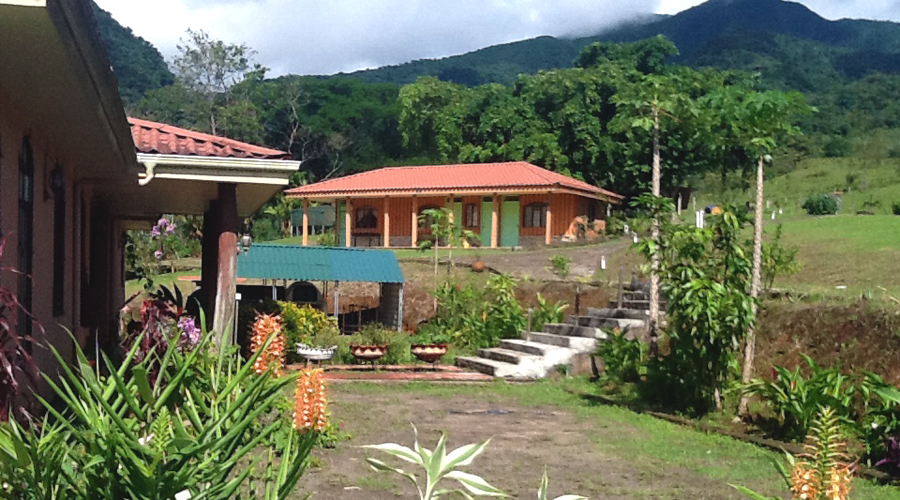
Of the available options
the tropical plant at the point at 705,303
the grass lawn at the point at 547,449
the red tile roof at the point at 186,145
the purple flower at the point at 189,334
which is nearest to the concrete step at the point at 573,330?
the grass lawn at the point at 547,449

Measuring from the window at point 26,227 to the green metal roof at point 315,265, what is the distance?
12.2m

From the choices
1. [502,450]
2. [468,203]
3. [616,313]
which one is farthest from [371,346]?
[468,203]

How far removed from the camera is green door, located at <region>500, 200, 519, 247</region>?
34.8 metres

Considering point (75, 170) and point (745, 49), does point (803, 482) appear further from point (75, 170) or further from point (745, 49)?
point (745, 49)

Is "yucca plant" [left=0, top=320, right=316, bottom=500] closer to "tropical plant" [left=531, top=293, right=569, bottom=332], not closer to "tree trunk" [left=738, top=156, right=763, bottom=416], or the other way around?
"tree trunk" [left=738, top=156, right=763, bottom=416]

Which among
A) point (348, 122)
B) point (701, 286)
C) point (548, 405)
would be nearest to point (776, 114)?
point (701, 286)

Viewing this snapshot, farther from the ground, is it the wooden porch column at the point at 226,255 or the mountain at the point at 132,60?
the mountain at the point at 132,60

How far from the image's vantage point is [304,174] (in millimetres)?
50594

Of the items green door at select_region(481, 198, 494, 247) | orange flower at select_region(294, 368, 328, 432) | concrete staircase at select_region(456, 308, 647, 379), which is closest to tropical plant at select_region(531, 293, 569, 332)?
concrete staircase at select_region(456, 308, 647, 379)

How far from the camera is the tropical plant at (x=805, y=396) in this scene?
829cm

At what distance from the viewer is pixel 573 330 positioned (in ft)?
52.9

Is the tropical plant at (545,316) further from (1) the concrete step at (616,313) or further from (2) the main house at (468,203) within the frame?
(2) the main house at (468,203)

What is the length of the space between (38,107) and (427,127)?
4436 centimetres

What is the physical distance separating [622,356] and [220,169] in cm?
643
